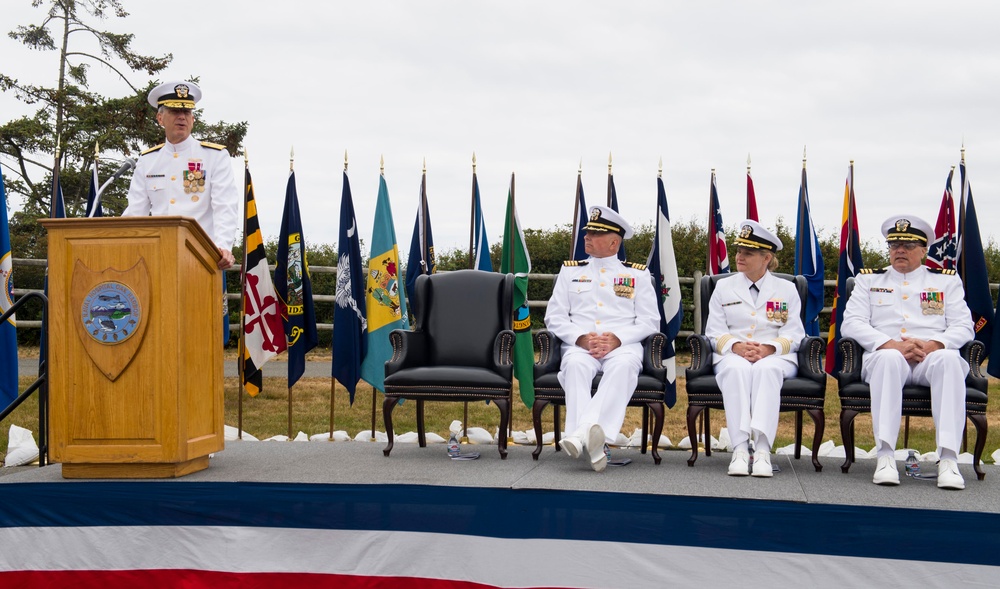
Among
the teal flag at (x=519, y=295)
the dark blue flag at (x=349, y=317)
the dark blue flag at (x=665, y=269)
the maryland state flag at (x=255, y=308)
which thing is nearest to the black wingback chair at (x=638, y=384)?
the teal flag at (x=519, y=295)

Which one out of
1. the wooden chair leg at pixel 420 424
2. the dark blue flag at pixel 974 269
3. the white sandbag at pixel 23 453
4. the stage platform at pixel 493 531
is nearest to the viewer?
the stage platform at pixel 493 531

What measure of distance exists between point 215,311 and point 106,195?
37.7ft

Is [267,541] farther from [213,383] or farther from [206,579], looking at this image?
[213,383]

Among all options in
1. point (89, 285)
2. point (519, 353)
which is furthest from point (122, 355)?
point (519, 353)

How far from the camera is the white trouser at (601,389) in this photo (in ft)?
16.5

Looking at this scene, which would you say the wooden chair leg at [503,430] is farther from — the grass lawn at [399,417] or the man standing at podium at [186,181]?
the grass lawn at [399,417]

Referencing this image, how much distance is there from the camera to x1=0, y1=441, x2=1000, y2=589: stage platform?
3805mm

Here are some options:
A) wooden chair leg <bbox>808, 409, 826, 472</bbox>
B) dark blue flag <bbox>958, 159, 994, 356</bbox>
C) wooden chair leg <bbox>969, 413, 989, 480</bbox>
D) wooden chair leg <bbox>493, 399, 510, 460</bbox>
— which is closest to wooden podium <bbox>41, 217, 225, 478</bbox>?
wooden chair leg <bbox>493, 399, 510, 460</bbox>

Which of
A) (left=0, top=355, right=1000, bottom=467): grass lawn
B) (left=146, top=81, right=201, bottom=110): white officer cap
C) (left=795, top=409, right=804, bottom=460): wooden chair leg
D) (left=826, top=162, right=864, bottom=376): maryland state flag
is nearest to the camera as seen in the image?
(left=146, top=81, right=201, bottom=110): white officer cap

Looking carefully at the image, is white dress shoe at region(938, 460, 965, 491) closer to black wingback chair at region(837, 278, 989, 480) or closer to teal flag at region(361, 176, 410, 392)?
black wingback chair at region(837, 278, 989, 480)

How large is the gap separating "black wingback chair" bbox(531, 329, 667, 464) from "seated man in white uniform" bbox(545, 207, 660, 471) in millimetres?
70

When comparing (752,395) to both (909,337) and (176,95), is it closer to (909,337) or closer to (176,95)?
(909,337)

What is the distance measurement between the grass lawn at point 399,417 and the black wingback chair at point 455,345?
2726 millimetres

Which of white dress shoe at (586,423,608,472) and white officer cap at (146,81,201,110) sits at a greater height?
white officer cap at (146,81,201,110)
